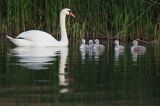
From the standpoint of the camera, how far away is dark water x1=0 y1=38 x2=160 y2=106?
31.3 feet

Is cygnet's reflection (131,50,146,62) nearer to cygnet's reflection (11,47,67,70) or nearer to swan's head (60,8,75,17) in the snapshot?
cygnet's reflection (11,47,67,70)

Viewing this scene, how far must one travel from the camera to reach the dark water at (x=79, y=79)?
9.55 m

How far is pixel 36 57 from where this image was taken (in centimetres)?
1573

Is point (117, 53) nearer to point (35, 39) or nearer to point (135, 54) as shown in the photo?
point (135, 54)

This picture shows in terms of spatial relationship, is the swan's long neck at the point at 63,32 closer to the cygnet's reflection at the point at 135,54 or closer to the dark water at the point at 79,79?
the cygnet's reflection at the point at 135,54

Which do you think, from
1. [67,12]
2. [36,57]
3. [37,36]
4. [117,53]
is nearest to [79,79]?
[36,57]

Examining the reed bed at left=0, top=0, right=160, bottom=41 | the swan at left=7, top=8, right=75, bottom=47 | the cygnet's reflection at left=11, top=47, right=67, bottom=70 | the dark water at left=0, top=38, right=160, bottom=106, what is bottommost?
the dark water at left=0, top=38, right=160, bottom=106

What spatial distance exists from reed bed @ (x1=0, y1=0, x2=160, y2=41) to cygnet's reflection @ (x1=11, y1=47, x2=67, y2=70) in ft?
9.54

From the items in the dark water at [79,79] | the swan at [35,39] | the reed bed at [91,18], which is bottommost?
the dark water at [79,79]

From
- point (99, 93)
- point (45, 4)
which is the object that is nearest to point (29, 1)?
point (45, 4)

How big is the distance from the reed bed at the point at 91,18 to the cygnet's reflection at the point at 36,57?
2.91 meters

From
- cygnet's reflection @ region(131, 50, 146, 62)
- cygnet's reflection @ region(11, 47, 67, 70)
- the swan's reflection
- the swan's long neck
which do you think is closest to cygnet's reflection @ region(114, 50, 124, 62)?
cygnet's reflection @ region(131, 50, 146, 62)

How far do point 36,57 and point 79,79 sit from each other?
171 inches

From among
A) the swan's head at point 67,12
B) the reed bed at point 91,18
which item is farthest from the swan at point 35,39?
the reed bed at point 91,18
